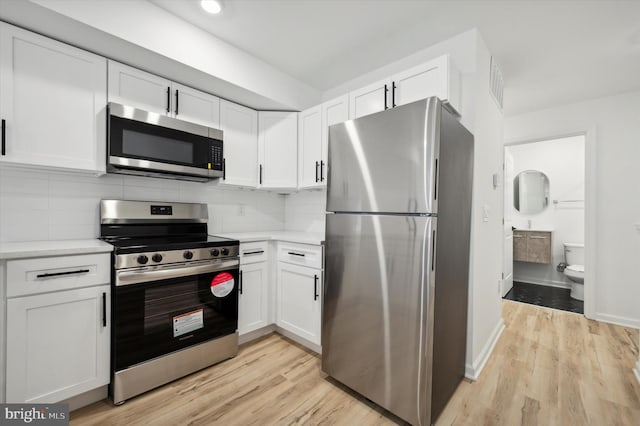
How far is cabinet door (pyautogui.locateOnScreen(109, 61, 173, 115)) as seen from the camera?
1909mm

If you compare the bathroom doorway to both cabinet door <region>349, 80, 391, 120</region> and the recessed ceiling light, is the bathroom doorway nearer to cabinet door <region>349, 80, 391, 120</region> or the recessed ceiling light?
cabinet door <region>349, 80, 391, 120</region>

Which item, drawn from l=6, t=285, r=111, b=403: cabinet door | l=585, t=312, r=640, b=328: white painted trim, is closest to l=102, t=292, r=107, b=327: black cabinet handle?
l=6, t=285, r=111, b=403: cabinet door

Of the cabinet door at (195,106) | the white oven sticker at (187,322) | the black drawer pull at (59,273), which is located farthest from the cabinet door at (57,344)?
the cabinet door at (195,106)

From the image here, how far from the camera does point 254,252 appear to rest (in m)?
2.43

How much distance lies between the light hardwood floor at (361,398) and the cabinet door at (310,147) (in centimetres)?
160

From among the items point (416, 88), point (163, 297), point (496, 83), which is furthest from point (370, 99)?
point (163, 297)

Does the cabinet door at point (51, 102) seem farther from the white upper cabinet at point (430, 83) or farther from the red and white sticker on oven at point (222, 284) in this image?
the white upper cabinet at point (430, 83)

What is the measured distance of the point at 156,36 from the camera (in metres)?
1.82

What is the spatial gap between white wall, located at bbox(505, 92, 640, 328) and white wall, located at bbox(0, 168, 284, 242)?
4.29m

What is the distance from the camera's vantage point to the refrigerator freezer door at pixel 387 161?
4.62 ft

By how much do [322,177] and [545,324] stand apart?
9.72 ft

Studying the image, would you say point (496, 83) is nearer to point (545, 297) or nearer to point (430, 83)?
point (430, 83)

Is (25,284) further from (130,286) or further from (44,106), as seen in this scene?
(44,106)

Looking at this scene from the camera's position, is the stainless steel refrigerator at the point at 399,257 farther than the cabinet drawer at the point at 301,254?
No
